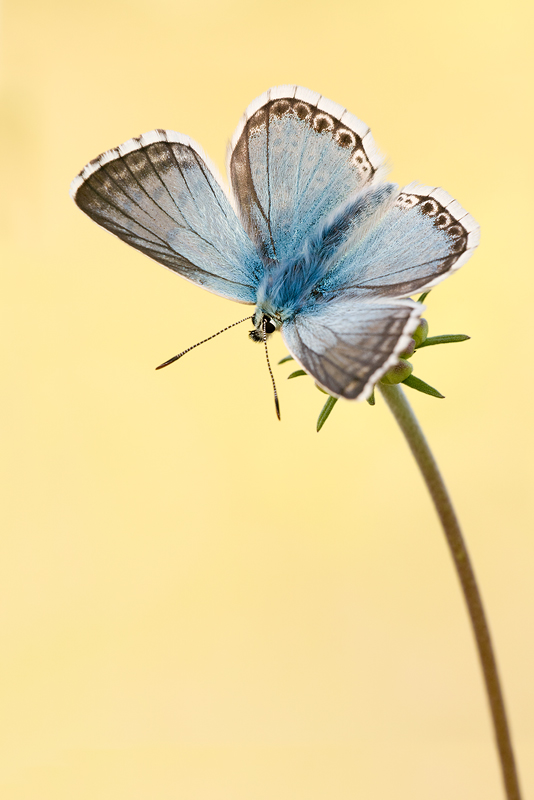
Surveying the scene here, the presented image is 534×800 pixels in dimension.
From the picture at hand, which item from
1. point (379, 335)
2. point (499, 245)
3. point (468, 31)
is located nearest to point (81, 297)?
point (499, 245)

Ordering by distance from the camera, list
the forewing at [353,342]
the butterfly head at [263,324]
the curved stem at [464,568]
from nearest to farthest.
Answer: the forewing at [353,342] → the curved stem at [464,568] → the butterfly head at [263,324]

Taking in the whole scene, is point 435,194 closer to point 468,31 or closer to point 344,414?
point 344,414

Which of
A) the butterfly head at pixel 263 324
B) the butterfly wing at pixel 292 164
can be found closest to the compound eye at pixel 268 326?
the butterfly head at pixel 263 324

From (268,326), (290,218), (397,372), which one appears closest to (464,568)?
(397,372)

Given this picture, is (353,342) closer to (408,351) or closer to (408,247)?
(408,351)

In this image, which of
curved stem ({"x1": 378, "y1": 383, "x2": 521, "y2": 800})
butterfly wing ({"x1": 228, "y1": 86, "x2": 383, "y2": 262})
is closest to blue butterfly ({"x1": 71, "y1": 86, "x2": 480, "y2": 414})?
butterfly wing ({"x1": 228, "y1": 86, "x2": 383, "y2": 262})

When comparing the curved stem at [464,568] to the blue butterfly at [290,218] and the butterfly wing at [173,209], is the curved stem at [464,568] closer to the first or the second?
the blue butterfly at [290,218]
